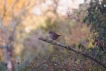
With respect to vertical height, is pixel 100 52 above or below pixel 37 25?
above

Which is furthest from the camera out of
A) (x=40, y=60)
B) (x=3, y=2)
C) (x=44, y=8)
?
(x=44, y=8)

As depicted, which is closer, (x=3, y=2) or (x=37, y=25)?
(x=3, y=2)

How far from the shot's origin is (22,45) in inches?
923

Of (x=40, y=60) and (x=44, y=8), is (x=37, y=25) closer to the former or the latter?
(x=44, y=8)

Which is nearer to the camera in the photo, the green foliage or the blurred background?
the green foliage

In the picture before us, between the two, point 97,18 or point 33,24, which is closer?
point 97,18

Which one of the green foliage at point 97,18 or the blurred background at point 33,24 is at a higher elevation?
the green foliage at point 97,18

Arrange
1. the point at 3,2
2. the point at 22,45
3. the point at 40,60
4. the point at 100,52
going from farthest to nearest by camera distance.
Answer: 1. the point at 22,45
2. the point at 3,2
3. the point at 100,52
4. the point at 40,60

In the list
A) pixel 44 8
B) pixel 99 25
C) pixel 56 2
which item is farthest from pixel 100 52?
pixel 44 8

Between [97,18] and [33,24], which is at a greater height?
[97,18]

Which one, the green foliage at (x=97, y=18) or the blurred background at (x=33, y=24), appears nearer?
the green foliage at (x=97, y=18)

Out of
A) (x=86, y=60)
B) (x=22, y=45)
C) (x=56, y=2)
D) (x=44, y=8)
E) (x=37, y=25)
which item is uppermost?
(x=86, y=60)

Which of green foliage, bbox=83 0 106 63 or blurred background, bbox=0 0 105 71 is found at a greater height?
green foliage, bbox=83 0 106 63

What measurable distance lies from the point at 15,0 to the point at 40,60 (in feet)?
40.2
